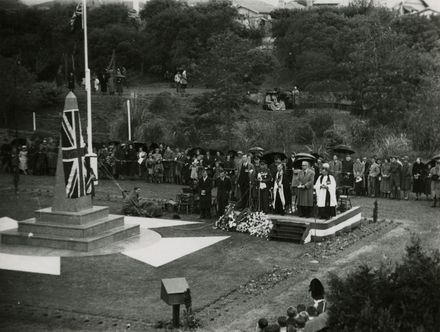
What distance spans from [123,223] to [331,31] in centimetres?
3205

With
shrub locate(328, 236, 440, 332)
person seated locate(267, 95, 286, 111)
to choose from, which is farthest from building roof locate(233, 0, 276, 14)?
shrub locate(328, 236, 440, 332)

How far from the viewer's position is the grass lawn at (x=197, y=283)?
14414 millimetres

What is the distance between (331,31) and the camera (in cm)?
4966

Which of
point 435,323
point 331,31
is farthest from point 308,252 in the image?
point 331,31

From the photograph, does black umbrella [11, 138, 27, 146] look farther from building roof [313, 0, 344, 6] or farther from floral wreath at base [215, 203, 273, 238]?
building roof [313, 0, 344, 6]

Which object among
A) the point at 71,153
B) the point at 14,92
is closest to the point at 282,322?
the point at 71,153

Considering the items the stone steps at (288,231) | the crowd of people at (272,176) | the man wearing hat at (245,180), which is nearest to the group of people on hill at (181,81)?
the crowd of people at (272,176)

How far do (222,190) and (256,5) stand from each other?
45002 millimetres

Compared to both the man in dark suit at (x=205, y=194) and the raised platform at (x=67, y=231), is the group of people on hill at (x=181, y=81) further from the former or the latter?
the raised platform at (x=67, y=231)

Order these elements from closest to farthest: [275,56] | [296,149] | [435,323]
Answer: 1. [435,323]
2. [296,149]
3. [275,56]

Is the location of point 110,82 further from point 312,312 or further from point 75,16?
point 312,312

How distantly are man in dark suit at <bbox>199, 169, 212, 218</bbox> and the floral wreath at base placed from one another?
1.26m

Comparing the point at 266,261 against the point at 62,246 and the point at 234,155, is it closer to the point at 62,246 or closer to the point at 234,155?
the point at 62,246

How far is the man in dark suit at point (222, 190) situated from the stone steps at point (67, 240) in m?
4.10
